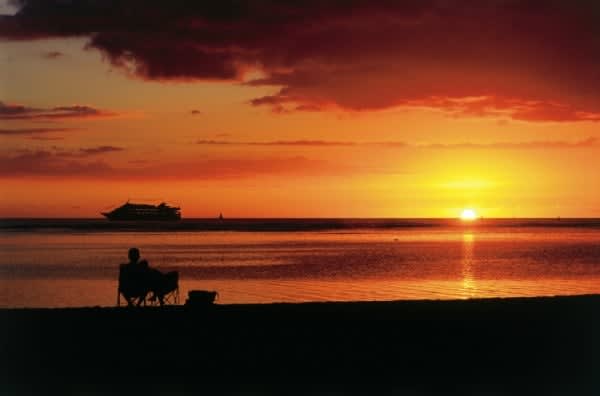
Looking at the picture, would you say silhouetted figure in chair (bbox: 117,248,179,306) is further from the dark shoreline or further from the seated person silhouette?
the dark shoreline

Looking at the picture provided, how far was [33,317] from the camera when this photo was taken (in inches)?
642

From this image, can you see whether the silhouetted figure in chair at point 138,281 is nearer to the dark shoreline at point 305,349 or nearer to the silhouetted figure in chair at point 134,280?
the silhouetted figure in chair at point 134,280

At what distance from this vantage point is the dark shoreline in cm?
1091

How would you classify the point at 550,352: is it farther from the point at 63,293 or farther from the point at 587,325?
the point at 63,293

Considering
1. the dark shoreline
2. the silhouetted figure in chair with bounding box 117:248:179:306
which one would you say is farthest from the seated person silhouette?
the dark shoreline

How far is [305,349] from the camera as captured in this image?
13.1m

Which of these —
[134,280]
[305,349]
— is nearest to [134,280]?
[134,280]

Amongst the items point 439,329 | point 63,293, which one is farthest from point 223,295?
point 439,329

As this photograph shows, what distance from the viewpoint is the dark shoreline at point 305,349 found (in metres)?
10.9

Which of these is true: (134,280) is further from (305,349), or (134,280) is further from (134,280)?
(305,349)

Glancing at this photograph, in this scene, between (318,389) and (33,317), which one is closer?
(318,389)

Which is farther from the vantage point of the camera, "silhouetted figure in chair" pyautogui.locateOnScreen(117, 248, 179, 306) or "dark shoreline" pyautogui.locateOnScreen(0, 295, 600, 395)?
"silhouetted figure in chair" pyautogui.locateOnScreen(117, 248, 179, 306)

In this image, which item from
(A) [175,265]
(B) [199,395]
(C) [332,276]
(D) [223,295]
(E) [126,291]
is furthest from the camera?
(A) [175,265]

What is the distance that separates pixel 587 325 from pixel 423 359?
4.70 meters
